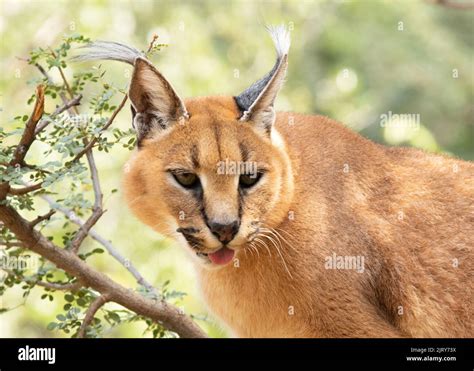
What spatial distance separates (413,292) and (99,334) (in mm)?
1853

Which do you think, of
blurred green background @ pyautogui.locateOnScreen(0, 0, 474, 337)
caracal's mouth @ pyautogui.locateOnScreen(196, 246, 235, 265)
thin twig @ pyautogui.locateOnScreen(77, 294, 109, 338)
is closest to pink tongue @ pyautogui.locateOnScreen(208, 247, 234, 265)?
caracal's mouth @ pyautogui.locateOnScreen(196, 246, 235, 265)

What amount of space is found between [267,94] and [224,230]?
35.8 inches

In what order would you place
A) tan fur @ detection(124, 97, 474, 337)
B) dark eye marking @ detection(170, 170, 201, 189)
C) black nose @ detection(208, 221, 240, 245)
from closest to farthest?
1. black nose @ detection(208, 221, 240, 245)
2. dark eye marking @ detection(170, 170, 201, 189)
3. tan fur @ detection(124, 97, 474, 337)

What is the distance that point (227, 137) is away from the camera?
209 inches

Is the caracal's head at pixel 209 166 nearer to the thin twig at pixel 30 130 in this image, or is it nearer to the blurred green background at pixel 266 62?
the thin twig at pixel 30 130

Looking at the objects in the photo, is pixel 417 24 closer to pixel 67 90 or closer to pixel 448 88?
pixel 448 88

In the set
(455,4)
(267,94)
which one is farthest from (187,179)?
(455,4)

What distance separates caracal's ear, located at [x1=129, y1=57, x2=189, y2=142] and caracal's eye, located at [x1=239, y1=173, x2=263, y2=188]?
1.70ft

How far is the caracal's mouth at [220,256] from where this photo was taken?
16.9 feet

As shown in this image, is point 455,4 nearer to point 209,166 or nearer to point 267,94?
point 267,94

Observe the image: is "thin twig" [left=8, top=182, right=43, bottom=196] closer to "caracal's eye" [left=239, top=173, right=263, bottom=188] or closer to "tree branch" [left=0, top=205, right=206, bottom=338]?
"tree branch" [left=0, top=205, right=206, bottom=338]

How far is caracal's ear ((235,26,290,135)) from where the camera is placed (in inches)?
212
